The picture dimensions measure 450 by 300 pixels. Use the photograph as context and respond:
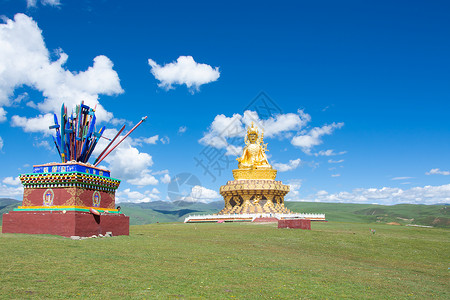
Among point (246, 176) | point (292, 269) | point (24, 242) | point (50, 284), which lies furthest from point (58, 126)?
point (246, 176)

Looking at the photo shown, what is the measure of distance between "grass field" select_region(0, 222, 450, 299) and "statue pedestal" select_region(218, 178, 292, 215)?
3249 cm

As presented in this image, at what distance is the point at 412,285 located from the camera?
47.4ft

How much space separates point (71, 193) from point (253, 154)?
144ft

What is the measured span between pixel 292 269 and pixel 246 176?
4653cm

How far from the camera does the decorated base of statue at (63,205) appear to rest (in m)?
21.2

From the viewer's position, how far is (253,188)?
189ft

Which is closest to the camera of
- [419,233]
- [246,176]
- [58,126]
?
[58,126]

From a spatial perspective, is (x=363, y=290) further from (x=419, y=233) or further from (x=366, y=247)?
(x=419, y=233)

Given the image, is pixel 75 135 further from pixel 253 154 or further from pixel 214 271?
pixel 253 154

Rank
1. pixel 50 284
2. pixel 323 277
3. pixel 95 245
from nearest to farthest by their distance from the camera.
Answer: pixel 50 284
pixel 323 277
pixel 95 245

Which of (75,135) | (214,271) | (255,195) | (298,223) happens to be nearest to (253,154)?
(255,195)

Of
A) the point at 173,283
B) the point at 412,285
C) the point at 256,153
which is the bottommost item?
the point at 412,285

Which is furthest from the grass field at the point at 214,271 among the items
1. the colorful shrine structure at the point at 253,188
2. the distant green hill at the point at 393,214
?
the distant green hill at the point at 393,214

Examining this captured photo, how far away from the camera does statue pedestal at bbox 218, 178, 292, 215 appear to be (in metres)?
56.7
